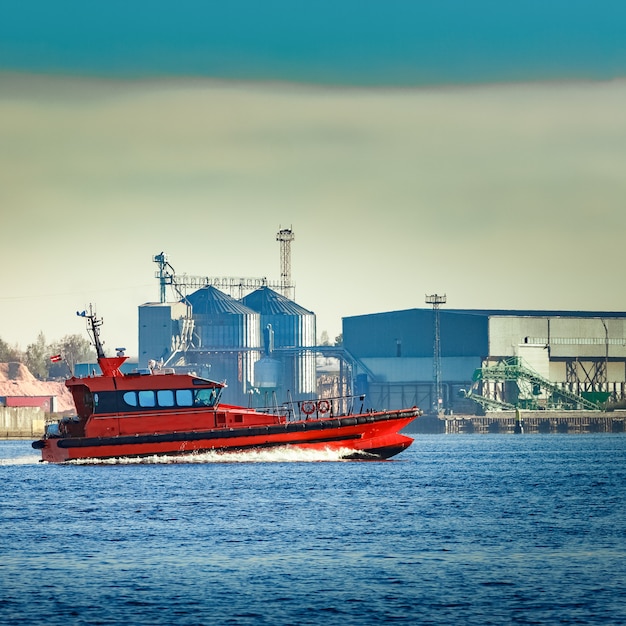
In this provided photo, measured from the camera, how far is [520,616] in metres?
28.2

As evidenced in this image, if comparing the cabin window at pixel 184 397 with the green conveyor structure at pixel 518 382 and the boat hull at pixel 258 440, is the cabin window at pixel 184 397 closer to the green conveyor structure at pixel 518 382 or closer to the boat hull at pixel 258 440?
the boat hull at pixel 258 440

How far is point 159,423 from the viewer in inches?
2569

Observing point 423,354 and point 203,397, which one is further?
point 423,354

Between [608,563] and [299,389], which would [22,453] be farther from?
[299,389]

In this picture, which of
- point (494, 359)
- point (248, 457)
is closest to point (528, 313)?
point (494, 359)

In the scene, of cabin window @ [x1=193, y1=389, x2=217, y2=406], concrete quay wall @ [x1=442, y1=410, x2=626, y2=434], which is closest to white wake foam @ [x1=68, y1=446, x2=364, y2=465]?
cabin window @ [x1=193, y1=389, x2=217, y2=406]

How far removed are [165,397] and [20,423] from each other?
91.7 m

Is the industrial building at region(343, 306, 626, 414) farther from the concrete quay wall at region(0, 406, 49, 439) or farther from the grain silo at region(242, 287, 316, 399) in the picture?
the concrete quay wall at region(0, 406, 49, 439)

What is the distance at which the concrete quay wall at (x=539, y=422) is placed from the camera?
167 metres

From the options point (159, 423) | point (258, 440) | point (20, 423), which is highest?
point (159, 423)

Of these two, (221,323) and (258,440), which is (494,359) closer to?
(221,323)

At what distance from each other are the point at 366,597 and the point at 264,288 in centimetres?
16532

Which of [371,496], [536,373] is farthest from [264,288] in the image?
[371,496]

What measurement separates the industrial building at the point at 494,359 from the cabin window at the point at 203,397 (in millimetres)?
98294
